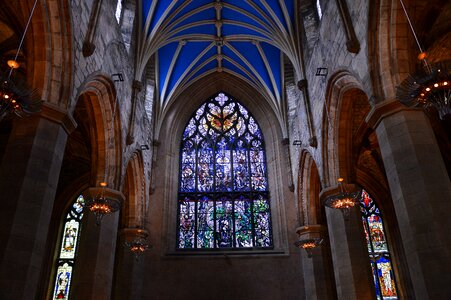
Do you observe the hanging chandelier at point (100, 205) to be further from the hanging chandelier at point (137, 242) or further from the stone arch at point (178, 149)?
the stone arch at point (178, 149)

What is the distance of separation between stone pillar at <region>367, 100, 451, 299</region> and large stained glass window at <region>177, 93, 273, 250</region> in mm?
11909

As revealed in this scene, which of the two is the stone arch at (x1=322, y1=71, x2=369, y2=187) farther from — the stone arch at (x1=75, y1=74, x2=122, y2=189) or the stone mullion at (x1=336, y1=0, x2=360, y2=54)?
the stone arch at (x1=75, y1=74, x2=122, y2=189)

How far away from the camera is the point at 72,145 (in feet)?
63.1

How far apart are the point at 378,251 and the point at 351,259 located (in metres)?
8.98

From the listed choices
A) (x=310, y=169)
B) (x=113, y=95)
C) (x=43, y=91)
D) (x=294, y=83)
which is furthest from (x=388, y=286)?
(x=43, y=91)

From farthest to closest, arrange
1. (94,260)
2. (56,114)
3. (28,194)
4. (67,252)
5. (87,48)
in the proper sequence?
(67,252) < (94,260) < (87,48) < (56,114) < (28,194)

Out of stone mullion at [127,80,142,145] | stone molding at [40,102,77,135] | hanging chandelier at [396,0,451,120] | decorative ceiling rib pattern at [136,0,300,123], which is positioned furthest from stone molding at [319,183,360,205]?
stone molding at [40,102,77,135]

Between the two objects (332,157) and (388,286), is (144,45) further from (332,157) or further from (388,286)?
(388,286)

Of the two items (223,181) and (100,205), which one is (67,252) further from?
(100,205)

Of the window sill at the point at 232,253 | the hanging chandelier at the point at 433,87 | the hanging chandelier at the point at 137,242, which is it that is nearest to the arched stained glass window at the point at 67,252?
the hanging chandelier at the point at 137,242

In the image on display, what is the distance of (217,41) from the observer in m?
20.7

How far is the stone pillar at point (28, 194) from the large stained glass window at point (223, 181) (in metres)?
12.0

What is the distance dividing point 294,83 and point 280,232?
23.5 feet

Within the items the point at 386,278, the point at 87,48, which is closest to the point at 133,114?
the point at 87,48
